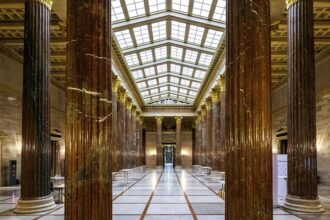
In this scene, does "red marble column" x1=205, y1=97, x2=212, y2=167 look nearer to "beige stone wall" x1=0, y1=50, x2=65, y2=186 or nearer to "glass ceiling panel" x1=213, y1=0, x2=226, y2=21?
"glass ceiling panel" x1=213, y1=0, x2=226, y2=21

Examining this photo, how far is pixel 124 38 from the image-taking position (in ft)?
68.6

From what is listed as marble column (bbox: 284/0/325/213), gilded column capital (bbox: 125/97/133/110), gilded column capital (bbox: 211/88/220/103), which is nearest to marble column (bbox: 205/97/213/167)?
gilded column capital (bbox: 211/88/220/103)

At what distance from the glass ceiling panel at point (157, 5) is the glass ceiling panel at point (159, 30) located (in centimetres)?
162

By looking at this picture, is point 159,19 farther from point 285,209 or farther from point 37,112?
point 285,209

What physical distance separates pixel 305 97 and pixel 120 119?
1718 cm

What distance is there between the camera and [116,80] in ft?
74.7

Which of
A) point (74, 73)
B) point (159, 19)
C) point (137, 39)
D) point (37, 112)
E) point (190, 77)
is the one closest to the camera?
point (74, 73)

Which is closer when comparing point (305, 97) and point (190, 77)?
point (305, 97)

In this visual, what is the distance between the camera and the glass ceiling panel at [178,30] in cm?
2027

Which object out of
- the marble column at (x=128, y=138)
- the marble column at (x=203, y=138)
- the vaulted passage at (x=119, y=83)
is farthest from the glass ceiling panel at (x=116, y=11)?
the marble column at (x=203, y=138)

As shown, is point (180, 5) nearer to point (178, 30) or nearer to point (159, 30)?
point (178, 30)

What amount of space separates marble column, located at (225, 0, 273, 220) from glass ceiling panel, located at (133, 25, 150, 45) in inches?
627

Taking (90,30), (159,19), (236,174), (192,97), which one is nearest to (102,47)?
(90,30)

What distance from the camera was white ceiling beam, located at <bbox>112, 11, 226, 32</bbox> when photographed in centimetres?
1830
